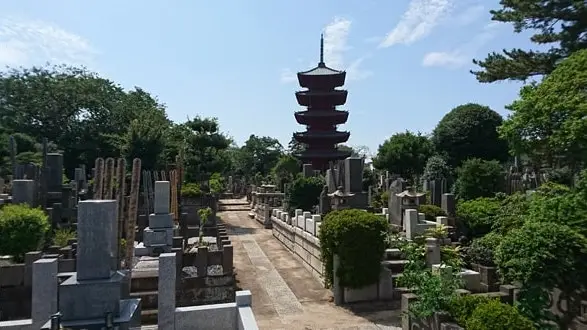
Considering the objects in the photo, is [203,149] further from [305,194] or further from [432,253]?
[432,253]

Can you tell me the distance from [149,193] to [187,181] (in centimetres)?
755

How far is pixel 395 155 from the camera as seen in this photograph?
1177 inches

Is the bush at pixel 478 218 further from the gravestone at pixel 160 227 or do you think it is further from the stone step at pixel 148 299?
the stone step at pixel 148 299

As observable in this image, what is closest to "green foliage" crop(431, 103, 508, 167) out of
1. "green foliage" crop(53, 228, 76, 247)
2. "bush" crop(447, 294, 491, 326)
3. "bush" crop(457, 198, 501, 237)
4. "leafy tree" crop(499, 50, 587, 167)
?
"bush" crop(457, 198, 501, 237)

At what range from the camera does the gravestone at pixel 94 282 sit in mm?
4969

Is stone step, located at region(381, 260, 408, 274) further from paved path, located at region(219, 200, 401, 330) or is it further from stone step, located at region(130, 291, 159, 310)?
stone step, located at region(130, 291, 159, 310)

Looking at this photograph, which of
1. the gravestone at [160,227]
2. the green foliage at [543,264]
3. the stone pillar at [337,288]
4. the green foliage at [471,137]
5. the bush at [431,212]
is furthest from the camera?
the green foliage at [471,137]

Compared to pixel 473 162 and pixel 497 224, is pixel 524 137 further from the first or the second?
pixel 473 162

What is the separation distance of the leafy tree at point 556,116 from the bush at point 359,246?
470cm

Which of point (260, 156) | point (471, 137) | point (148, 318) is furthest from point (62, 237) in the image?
point (260, 156)

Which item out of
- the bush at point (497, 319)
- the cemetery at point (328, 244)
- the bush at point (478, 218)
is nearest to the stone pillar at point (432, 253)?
the cemetery at point (328, 244)

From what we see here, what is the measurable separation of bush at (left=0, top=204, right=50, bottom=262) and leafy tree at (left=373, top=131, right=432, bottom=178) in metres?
24.1

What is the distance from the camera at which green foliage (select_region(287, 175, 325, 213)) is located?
61.5 ft

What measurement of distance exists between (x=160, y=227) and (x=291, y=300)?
430 centimetres
